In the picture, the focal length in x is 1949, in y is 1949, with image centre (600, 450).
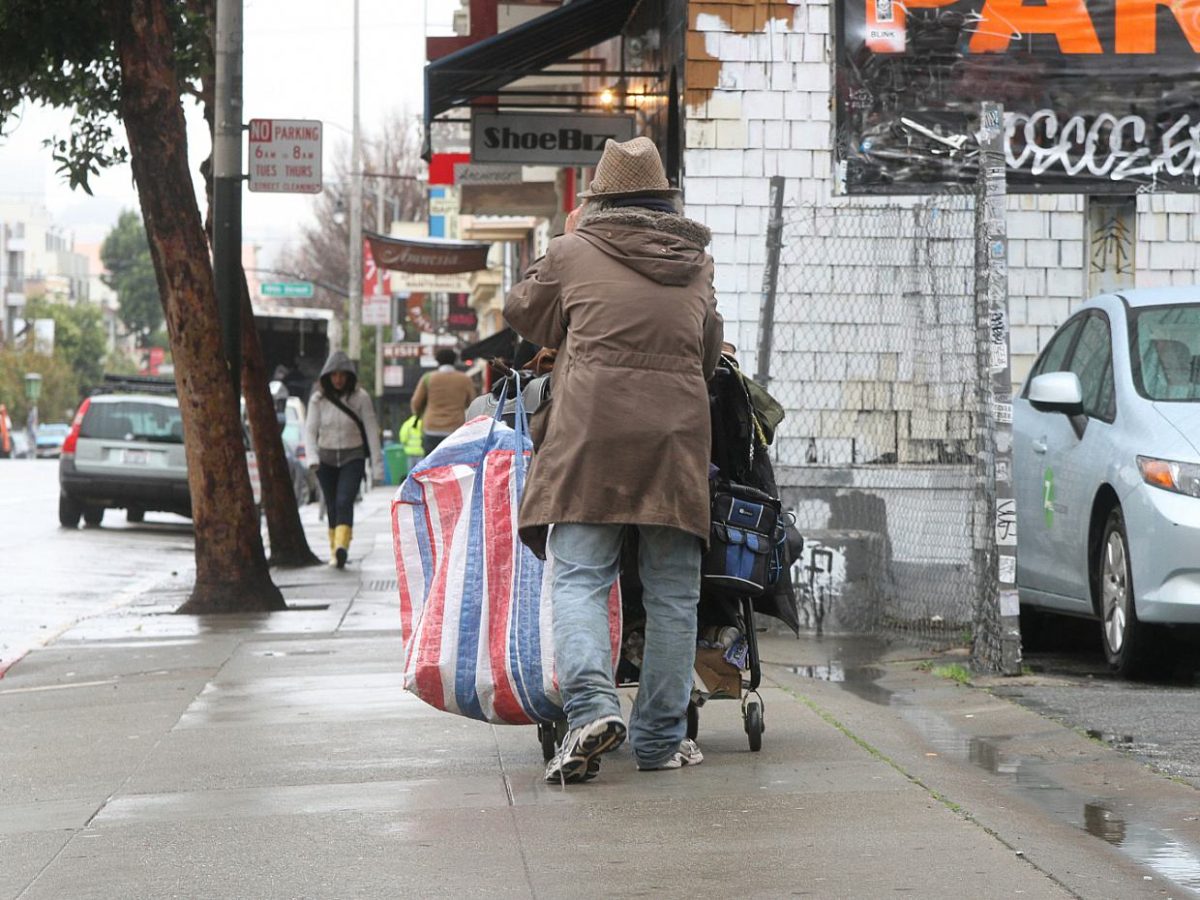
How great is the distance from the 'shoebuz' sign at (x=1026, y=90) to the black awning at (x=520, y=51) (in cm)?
246

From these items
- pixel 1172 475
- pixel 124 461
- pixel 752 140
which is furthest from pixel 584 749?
pixel 124 461

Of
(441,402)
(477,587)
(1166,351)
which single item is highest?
(1166,351)

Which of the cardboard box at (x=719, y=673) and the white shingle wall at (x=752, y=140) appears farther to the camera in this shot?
the white shingle wall at (x=752, y=140)

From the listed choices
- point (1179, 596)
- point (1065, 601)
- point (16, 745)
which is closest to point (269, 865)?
point (16, 745)

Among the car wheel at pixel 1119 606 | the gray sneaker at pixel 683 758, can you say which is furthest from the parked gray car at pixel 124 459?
the gray sneaker at pixel 683 758

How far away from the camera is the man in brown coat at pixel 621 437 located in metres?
5.47

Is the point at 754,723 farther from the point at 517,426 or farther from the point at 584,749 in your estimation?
the point at 517,426

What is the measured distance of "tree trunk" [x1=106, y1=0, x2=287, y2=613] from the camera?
11.6 m

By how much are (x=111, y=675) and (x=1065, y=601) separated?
4.43 metres

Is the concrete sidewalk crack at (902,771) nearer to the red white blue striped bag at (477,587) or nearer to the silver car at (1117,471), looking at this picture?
the red white blue striped bag at (477,587)

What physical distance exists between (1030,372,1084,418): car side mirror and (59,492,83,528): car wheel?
15900mm

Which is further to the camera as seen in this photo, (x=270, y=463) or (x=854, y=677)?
(x=270, y=463)

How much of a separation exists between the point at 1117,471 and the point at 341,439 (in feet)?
28.2

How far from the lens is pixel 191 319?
1185 centimetres
